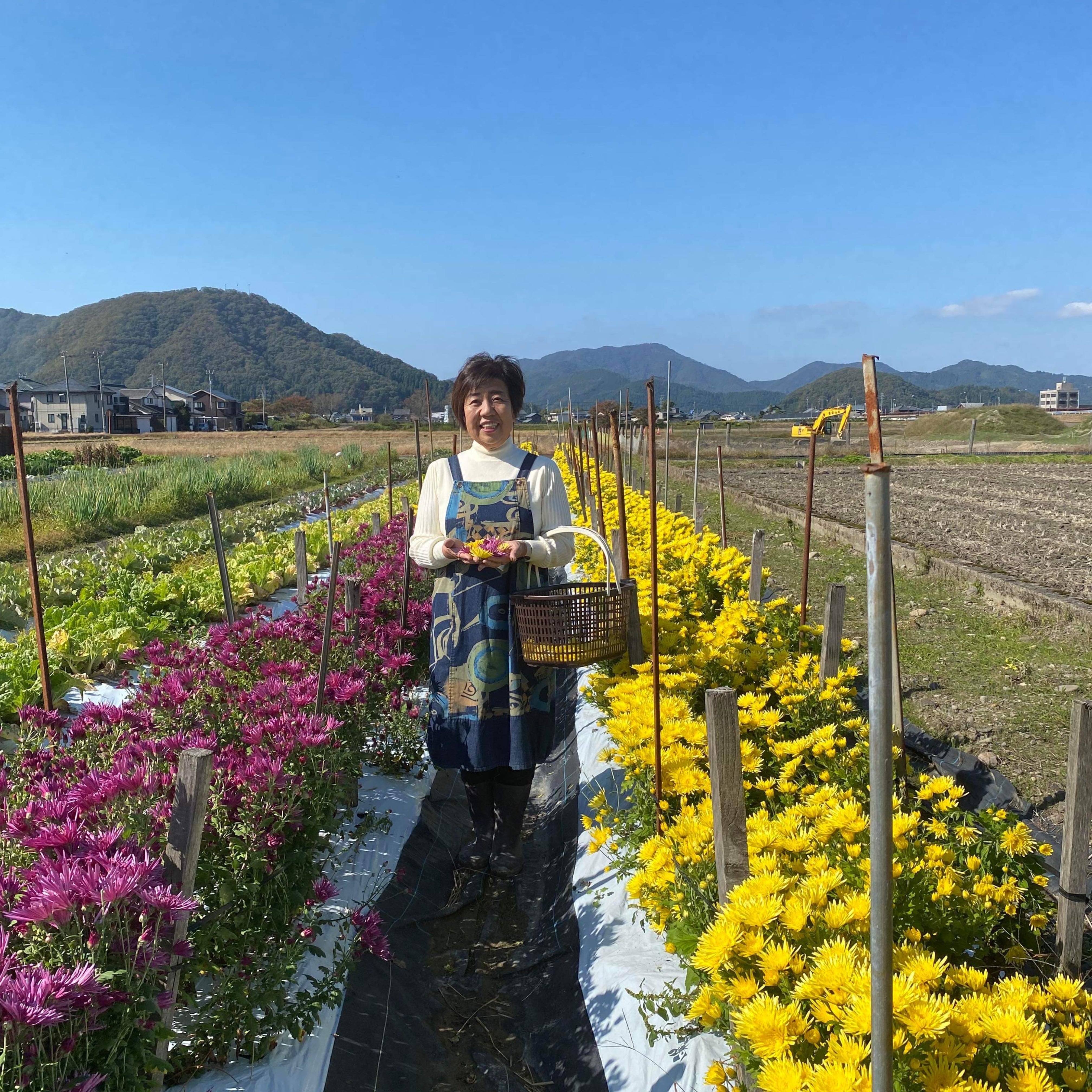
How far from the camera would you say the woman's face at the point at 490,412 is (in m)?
3.00

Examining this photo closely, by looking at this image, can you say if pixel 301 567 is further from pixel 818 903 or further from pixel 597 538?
pixel 818 903

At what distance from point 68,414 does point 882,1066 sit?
6116 centimetres

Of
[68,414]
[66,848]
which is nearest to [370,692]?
[66,848]

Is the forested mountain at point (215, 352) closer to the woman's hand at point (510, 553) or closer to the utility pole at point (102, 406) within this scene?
the utility pole at point (102, 406)

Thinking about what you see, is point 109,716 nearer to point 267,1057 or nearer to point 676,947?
point 267,1057

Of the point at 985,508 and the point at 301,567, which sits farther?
the point at 985,508

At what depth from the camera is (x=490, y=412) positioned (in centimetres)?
300

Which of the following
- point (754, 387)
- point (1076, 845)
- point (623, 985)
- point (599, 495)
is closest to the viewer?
point (1076, 845)

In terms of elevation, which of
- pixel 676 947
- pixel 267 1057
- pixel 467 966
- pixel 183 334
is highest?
pixel 183 334

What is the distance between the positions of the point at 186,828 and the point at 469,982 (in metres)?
1.50

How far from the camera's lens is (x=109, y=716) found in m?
2.36

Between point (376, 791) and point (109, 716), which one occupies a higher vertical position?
point (109, 716)

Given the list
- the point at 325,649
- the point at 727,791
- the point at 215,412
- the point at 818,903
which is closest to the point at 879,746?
the point at 818,903

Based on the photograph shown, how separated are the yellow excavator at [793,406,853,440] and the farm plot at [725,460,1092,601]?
3.90 meters
